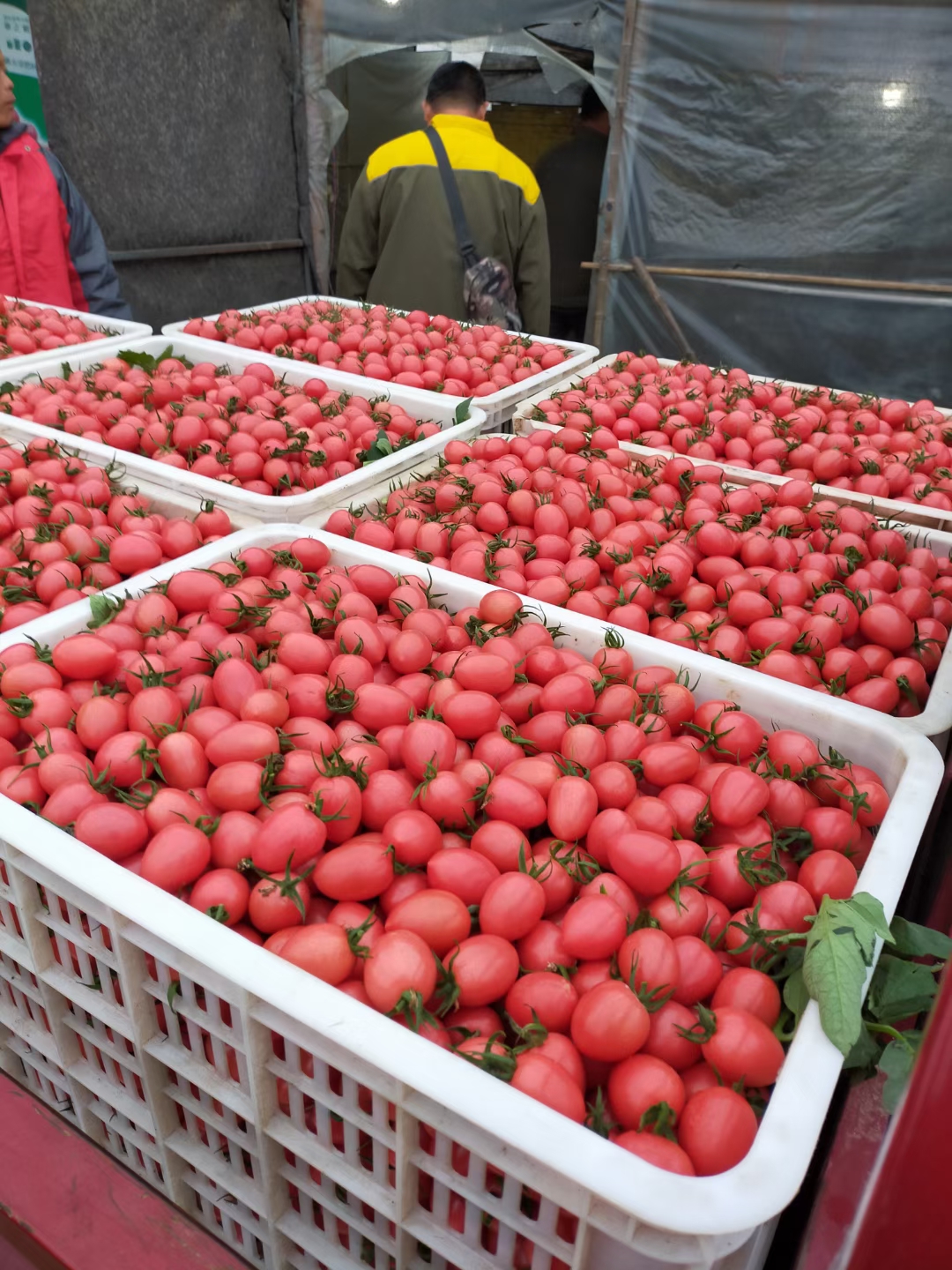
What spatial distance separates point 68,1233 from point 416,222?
4.29m

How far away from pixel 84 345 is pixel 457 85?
236 centimetres

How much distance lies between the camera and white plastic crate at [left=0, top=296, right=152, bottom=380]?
3.08 meters

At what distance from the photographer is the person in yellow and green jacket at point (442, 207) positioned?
434 cm

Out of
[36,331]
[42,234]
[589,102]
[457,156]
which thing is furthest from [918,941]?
[589,102]

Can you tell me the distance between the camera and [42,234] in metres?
4.29

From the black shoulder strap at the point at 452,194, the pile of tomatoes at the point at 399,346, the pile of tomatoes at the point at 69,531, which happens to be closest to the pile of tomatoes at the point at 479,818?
the pile of tomatoes at the point at 69,531

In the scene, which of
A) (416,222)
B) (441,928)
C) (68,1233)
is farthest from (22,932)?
(416,222)

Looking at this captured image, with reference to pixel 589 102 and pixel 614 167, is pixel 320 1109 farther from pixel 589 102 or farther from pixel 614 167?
pixel 589 102

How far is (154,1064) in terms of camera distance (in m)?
1.16

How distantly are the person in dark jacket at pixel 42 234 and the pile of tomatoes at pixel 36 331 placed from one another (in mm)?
504

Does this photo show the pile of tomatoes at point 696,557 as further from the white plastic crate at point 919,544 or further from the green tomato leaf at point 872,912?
the green tomato leaf at point 872,912

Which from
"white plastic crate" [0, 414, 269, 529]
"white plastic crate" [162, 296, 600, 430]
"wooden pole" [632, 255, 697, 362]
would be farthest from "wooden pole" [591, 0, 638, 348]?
"white plastic crate" [0, 414, 269, 529]

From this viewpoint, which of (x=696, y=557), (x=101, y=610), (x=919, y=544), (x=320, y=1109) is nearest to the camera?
(x=320, y=1109)

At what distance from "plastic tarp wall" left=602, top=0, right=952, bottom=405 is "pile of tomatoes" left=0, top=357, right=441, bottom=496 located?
12.7ft
